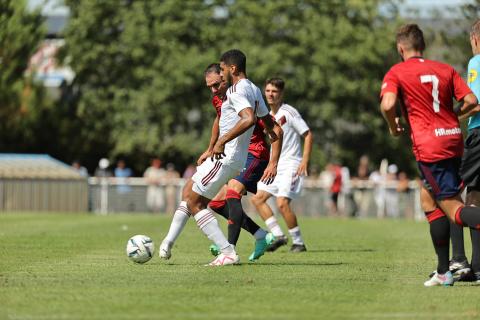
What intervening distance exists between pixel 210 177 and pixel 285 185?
4.68m

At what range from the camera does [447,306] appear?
8.56 metres

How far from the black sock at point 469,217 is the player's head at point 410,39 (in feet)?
4.59

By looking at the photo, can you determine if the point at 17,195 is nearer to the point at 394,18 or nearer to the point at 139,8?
the point at 139,8

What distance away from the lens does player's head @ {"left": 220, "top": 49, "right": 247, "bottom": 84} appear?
12094mm

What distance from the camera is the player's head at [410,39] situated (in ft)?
32.7

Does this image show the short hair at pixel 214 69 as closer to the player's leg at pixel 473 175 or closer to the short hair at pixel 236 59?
the short hair at pixel 236 59

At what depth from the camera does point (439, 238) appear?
1008 centimetres

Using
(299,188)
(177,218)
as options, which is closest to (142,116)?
(299,188)

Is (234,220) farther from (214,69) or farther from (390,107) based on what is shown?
(390,107)

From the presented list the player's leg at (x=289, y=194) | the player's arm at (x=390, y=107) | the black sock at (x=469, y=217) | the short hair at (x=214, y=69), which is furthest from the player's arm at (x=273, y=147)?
the black sock at (x=469, y=217)

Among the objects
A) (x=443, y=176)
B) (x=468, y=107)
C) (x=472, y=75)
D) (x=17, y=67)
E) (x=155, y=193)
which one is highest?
(x=17, y=67)

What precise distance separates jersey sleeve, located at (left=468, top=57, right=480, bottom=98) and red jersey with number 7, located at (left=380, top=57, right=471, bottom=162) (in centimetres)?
107

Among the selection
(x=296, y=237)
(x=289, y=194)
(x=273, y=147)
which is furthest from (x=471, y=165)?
(x=289, y=194)

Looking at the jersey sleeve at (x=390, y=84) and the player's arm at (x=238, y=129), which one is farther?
the player's arm at (x=238, y=129)
